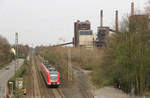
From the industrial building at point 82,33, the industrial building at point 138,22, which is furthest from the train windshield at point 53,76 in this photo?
the industrial building at point 82,33

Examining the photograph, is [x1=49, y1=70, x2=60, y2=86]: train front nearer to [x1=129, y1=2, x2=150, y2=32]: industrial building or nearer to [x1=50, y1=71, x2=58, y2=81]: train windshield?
[x1=50, y1=71, x2=58, y2=81]: train windshield

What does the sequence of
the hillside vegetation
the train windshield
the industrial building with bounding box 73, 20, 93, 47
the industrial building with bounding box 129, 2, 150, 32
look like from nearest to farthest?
the industrial building with bounding box 129, 2, 150, 32 → the train windshield → the hillside vegetation → the industrial building with bounding box 73, 20, 93, 47

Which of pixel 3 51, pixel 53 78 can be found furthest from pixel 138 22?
pixel 3 51

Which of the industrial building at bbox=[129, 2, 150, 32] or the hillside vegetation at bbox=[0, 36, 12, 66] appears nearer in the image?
the industrial building at bbox=[129, 2, 150, 32]

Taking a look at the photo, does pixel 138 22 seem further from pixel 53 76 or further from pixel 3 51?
pixel 3 51

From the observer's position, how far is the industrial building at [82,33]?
55.3 metres

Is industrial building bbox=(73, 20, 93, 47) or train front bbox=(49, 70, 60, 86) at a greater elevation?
industrial building bbox=(73, 20, 93, 47)

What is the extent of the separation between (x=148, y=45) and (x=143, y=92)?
158 inches

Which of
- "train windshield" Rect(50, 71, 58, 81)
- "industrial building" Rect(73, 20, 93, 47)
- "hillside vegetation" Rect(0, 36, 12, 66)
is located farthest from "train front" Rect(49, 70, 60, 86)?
"industrial building" Rect(73, 20, 93, 47)

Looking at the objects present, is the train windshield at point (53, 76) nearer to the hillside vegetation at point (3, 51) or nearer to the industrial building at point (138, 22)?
the industrial building at point (138, 22)

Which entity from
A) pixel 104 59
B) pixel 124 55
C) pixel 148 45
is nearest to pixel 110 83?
pixel 104 59

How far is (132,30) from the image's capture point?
16.5m

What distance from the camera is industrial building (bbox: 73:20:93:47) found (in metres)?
55.3

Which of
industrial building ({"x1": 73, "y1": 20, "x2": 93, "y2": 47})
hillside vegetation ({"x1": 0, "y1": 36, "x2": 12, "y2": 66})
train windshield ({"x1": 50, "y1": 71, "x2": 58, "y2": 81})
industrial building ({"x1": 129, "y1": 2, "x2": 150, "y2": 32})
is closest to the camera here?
industrial building ({"x1": 129, "y1": 2, "x2": 150, "y2": 32})
